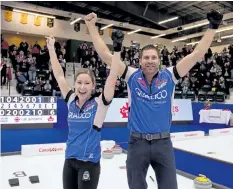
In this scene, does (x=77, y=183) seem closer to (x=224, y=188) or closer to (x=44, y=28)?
(x=224, y=188)

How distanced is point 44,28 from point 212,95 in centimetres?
1066

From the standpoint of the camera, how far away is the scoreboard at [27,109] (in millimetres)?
6488

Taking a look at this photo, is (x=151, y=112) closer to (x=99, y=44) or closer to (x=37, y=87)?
(x=99, y=44)

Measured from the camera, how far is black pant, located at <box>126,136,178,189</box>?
174 cm

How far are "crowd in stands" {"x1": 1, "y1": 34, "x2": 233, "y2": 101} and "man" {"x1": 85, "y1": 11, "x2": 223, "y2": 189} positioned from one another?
8443 mm

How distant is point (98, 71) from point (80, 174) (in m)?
11.4

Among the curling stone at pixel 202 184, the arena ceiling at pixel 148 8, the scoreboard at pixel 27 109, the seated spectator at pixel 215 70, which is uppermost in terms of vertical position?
the arena ceiling at pixel 148 8

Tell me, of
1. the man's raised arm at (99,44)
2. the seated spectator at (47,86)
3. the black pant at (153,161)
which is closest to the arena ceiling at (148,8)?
the seated spectator at (47,86)

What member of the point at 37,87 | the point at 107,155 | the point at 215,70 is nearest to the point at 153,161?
the point at 107,155

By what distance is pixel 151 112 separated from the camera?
69.4 inches

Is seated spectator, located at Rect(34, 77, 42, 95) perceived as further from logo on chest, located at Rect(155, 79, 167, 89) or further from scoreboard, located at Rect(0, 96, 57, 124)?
logo on chest, located at Rect(155, 79, 167, 89)

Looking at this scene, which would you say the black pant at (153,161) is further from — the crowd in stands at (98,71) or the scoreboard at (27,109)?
the crowd in stands at (98,71)

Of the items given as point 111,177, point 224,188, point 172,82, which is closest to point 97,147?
point 172,82

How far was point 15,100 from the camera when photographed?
6.51 meters
